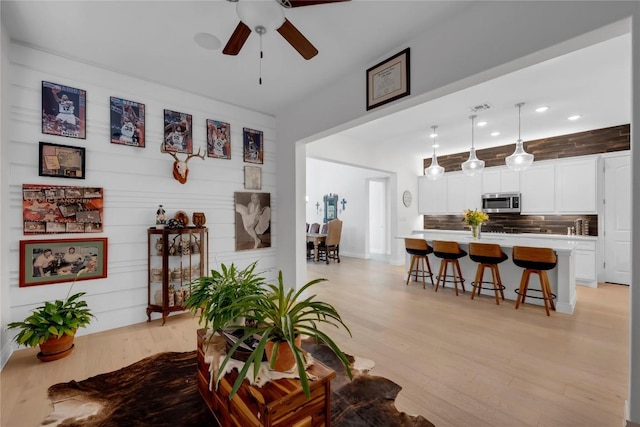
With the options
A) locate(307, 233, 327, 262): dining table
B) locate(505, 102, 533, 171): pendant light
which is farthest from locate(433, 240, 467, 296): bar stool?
locate(307, 233, 327, 262): dining table

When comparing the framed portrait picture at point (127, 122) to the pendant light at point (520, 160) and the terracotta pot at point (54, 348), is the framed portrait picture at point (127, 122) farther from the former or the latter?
the pendant light at point (520, 160)

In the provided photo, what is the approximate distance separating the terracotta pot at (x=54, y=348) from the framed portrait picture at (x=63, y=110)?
199cm

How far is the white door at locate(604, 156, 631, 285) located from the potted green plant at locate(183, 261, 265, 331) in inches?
268

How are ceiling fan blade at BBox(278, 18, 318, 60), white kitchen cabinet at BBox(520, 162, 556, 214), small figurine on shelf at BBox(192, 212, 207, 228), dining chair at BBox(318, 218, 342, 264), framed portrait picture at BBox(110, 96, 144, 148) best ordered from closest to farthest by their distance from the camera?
ceiling fan blade at BBox(278, 18, 318, 60), framed portrait picture at BBox(110, 96, 144, 148), small figurine on shelf at BBox(192, 212, 207, 228), white kitchen cabinet at BBox(520, 162, 556, 214), dining chair at BBox(318, 218, 342, 264)

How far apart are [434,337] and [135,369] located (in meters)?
2.83

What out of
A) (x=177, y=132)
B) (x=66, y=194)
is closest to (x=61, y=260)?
(x=66, y=194)

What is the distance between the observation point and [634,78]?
1557 millimetres

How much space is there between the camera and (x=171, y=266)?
3.44 metres

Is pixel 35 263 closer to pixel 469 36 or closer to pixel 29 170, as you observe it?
pixel 29 170

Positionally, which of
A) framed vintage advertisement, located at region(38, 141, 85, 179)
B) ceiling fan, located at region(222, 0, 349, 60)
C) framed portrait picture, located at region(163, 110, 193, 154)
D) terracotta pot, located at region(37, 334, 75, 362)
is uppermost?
ceiling fan, located at region(222, 0, 349, 60)

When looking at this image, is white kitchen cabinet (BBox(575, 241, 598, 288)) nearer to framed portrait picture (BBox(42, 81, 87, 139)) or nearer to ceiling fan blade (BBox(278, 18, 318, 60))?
ceiling fan blade (BBox(278, 18, 318, 60))

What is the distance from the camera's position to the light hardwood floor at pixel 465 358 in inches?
72.4

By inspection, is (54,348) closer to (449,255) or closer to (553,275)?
(449,255)

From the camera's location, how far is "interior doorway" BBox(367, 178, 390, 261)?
28.2 feet
